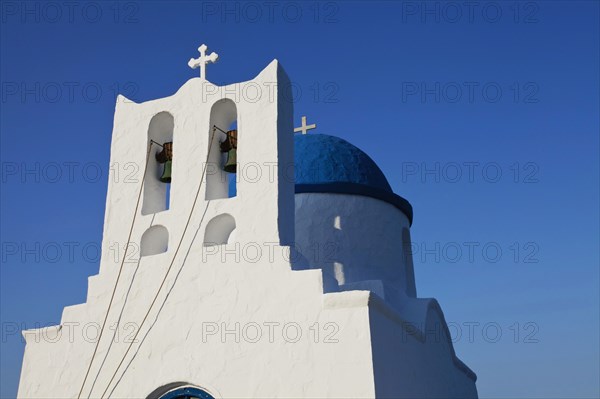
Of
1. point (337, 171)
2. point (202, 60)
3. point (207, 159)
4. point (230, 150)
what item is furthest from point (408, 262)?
point (202, 60)

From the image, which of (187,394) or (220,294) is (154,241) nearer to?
(220,294)

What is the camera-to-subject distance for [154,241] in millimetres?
9109

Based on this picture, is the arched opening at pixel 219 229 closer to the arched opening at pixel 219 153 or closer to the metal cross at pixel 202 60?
the arched opening at pixel 219 153

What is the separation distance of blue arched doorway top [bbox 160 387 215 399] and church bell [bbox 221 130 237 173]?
9.73 feet

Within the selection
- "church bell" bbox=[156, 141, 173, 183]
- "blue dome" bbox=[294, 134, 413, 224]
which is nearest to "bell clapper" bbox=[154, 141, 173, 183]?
"church bell" bbox=[156, 141, 173, 183]

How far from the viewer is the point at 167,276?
27.7 ft

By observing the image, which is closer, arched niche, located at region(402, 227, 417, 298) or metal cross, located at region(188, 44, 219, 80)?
metal cross, located at region(188, 44, 219, 80)

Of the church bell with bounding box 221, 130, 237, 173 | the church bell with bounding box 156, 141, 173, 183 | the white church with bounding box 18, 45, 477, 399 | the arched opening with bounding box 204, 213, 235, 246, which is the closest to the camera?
the white church with bounding box 18, 45, 477, 399

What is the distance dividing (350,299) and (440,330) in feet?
12.0

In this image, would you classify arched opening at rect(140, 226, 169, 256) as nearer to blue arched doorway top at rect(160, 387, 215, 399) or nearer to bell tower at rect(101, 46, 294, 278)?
bell tower at rect(101, 46, 294, 278)

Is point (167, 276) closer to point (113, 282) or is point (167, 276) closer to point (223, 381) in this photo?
point (113, 282)

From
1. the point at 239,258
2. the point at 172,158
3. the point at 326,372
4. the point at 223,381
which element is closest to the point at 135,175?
the point at 172,158

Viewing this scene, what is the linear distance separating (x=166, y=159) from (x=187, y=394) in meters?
3.33

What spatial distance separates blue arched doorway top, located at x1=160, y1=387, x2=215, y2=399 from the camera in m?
7.69
